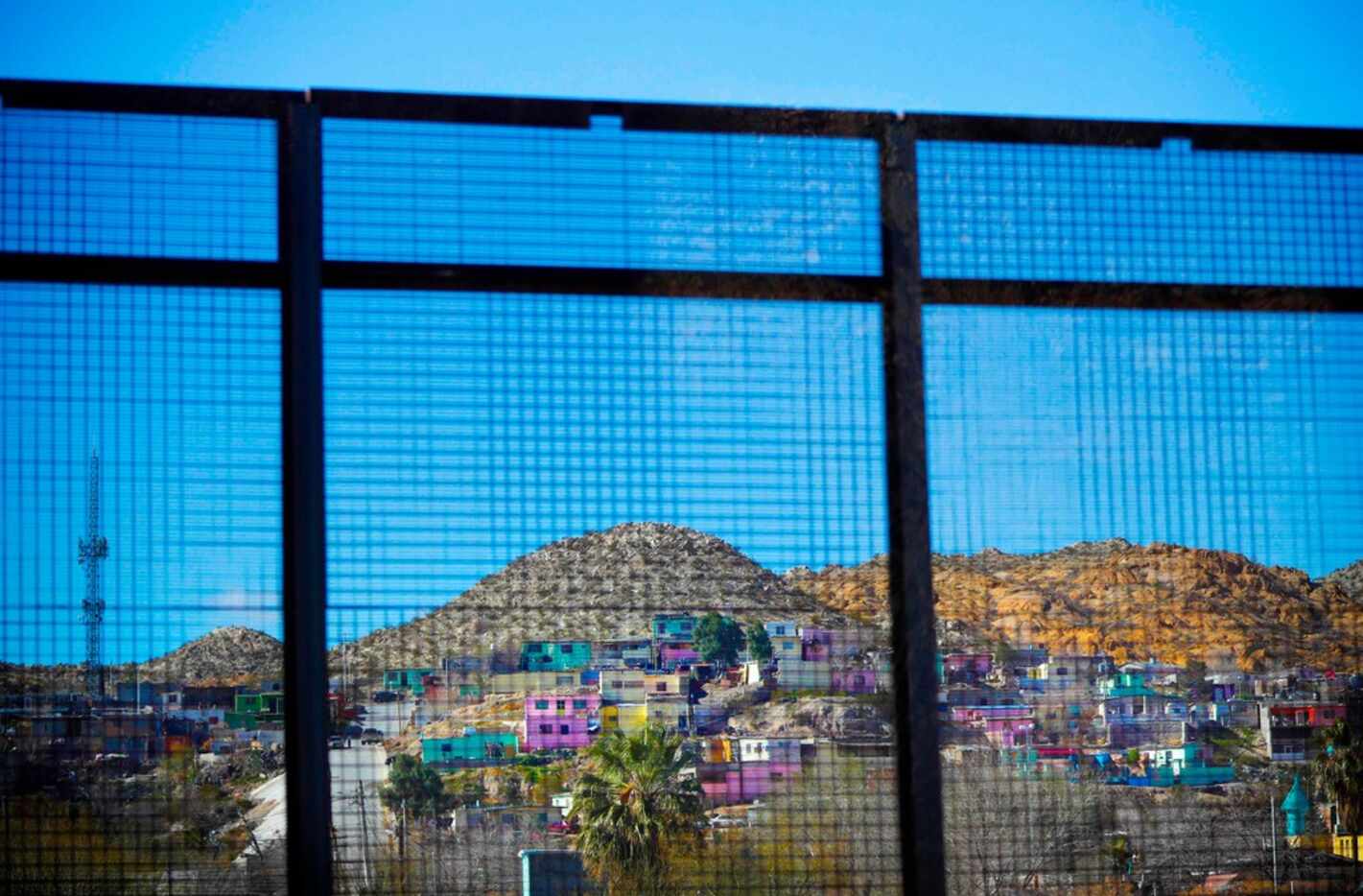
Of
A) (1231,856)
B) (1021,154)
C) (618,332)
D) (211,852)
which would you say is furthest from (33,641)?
(1231,856)

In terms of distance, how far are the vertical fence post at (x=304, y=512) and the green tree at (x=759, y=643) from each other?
2.99ft

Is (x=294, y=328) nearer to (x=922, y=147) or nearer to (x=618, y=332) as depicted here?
(x=618, y=332)

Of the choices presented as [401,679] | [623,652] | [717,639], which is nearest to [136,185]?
[401,679]

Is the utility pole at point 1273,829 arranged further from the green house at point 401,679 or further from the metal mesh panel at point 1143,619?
the green house at point 401,679

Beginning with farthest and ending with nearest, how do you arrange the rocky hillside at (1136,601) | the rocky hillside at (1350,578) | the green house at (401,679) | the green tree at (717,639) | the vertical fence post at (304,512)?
the rocky hillside at (1350,578) < the rocky hillside at (1136,601) < the green tree at (717,639) < the green house at (401,679) < the vertical fence post at (304,512)

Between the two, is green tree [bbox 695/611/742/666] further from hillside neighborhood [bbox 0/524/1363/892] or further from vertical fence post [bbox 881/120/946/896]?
vertical fence post [bbox 881/120/946/896]

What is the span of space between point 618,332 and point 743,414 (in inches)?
13.0

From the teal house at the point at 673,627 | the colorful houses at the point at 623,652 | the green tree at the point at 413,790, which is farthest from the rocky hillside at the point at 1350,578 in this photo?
the green tree at the point at 413,790

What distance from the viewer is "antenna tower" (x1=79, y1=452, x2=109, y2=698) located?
2727mm

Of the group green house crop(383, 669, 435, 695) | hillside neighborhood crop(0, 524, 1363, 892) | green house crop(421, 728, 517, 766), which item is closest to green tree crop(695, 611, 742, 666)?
hillside neighborhood crop(0, 524, 1363, 892)

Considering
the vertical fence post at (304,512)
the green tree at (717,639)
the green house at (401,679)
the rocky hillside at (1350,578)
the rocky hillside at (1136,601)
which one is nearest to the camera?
the vertical fence post at (304,512)

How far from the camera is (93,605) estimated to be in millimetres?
2727

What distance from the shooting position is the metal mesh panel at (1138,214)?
3.05 metres

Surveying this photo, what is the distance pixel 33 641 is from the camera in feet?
8.86
